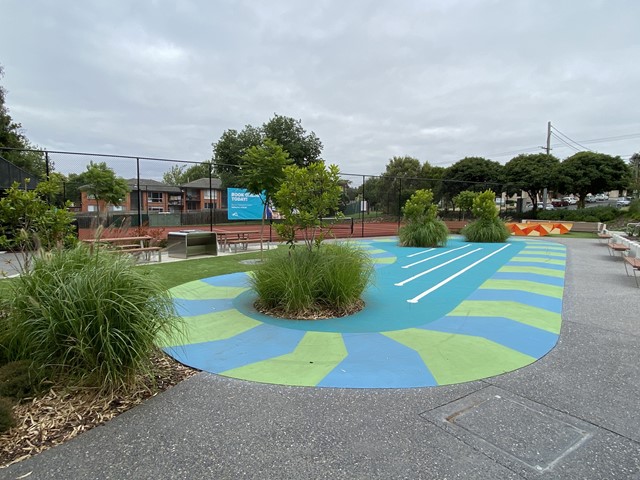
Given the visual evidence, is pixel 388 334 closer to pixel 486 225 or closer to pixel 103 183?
pixel 103 183

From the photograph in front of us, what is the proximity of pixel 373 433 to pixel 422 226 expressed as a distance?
13.1 meters

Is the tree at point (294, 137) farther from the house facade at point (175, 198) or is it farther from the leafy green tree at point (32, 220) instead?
the leafy green tree at point (32, 220)

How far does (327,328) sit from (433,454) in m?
2.71

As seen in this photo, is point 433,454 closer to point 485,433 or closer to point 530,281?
point 485,433

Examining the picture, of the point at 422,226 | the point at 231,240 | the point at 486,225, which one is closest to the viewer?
the point at 231,240

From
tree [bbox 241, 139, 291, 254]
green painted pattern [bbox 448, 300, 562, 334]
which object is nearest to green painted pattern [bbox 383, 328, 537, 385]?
green painted pattern [bbox 448, 300, 562, 334]

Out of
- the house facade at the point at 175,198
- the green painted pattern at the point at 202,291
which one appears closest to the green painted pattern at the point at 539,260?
the green painted pattern at the point at 202,291

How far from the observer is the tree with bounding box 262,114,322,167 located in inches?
1364

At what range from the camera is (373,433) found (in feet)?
8.63

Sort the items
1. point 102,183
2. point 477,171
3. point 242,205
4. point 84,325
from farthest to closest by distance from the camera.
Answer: point 477,171
point 242,205
point 102,183
point 84,325

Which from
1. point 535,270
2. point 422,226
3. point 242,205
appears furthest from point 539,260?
point 242,205

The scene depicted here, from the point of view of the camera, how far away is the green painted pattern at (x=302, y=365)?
3.50 m

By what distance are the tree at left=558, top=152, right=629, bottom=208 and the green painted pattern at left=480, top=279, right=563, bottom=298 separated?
87.2ft

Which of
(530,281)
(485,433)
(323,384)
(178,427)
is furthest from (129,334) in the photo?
(530,281)
